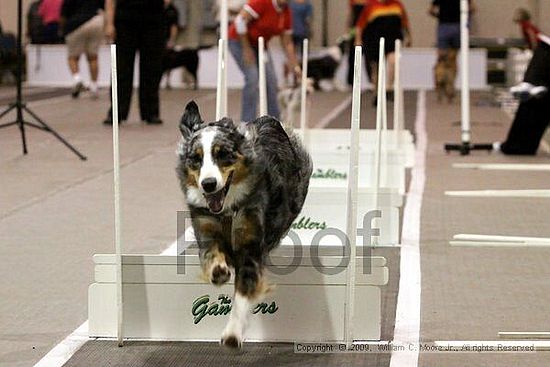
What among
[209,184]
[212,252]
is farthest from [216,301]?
[209,184]

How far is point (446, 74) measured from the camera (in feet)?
62.7

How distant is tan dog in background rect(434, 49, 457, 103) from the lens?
1870cm

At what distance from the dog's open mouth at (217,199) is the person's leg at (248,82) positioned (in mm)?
7537

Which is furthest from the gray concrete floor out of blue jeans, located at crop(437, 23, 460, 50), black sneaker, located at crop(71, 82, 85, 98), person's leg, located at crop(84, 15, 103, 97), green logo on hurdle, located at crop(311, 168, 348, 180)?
blue jeans, located at crop(437, 23, 460, 50)

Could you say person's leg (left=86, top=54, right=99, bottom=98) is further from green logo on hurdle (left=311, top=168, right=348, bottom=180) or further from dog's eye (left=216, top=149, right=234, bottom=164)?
dog's eye (left=216, top=149, right=234, bottom=164)

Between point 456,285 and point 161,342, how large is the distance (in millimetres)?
1768

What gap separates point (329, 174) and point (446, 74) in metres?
11.1

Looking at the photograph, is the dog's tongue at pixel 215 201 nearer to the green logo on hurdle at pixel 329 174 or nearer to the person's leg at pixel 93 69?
the green logo on hurdle at pixel 329 174

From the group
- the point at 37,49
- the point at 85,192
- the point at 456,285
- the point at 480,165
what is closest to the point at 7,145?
the point at 85,192

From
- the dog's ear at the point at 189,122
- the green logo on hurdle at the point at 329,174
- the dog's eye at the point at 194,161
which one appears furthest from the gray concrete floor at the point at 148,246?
the dog's ear at the point at 189,122

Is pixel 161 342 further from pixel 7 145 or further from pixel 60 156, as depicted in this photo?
pixel 7 145

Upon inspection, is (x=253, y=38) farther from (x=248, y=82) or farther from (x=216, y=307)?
(x=216, y=307)

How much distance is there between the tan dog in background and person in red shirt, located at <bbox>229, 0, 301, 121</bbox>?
6.76 meters

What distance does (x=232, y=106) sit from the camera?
59.1 feet
